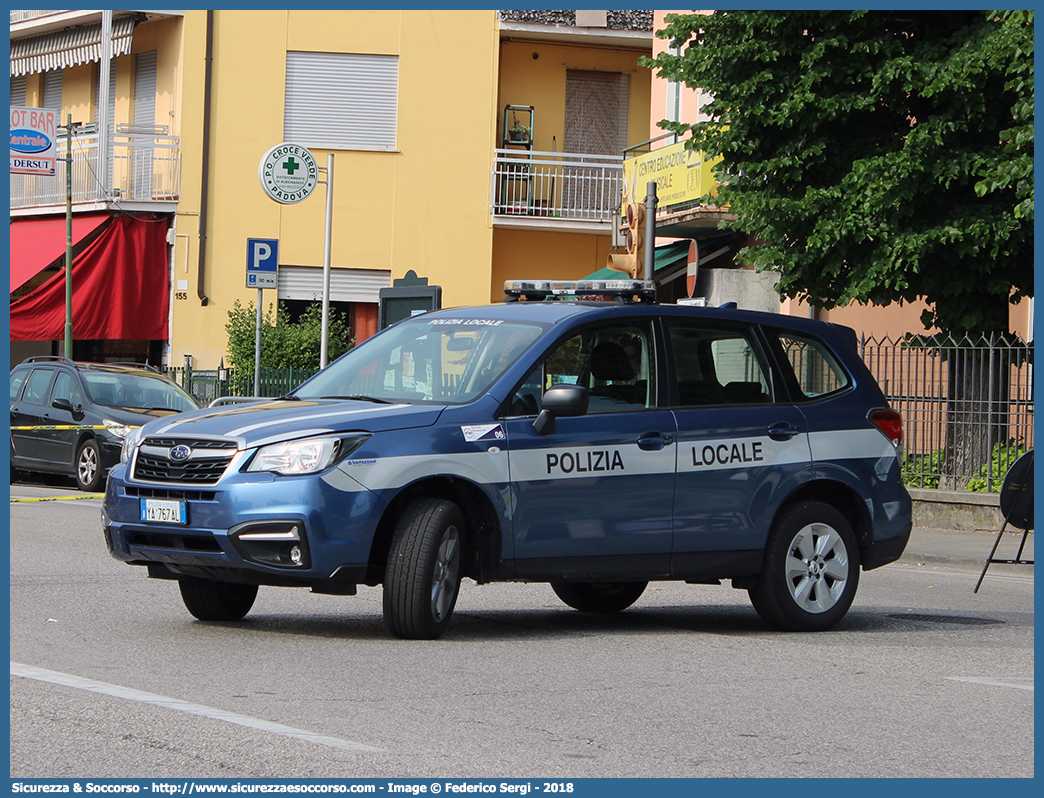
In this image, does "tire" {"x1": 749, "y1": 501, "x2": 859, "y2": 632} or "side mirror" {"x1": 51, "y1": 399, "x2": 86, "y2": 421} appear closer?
"tire" {"x1": 749, "y1": 501, "x2": 859, "y2": 632}

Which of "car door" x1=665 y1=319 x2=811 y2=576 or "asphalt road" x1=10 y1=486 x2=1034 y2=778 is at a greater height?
"car door" x1=665 y1=319 x2=811 y2=576

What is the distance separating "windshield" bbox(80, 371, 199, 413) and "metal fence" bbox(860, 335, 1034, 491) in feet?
29.9

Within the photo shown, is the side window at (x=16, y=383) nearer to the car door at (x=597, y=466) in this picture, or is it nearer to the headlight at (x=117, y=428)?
the headlight at (x=117, y=428)

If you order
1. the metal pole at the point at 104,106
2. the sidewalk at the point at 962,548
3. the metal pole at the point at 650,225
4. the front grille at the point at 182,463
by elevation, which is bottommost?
the sidewalk at the point at 962,548

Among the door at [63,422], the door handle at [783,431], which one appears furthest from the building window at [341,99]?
the door handle at [783,431]

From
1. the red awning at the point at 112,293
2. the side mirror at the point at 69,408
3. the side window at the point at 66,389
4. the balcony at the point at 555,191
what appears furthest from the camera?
the balcony at the point at 555,191

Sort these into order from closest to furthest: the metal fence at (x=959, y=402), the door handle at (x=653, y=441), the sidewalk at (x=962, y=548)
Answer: the door handle at (x=653, y=441), the sidewalk at (x=962, y=548), the metal fence at (x=959, y=402)

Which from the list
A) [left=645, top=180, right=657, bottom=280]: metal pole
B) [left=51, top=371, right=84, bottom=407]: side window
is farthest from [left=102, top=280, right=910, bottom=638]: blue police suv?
[left=51, top=371, right=84, bottom=407]: side window

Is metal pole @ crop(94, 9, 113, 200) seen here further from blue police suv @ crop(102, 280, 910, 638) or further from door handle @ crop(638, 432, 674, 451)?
door handle @ crop(638, 432, 674, 451)

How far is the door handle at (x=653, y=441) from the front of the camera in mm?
8594

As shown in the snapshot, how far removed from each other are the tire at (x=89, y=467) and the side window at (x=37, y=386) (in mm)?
1346

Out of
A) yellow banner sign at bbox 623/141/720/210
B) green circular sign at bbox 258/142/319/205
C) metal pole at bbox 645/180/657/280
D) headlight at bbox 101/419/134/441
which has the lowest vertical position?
headlight at bbox 101/419/134/441

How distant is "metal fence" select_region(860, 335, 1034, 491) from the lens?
17375mm

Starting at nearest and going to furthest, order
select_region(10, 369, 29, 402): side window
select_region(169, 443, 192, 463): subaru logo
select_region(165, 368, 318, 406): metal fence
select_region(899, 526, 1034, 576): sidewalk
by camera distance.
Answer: select_region(169, 443, 192, 463): subaru logo → select_region(899, 526, 1034, 576): sidewalk → select_region(10, 369, 29, 402): side window → select_region(165, 368, 318, 406): metal fence
